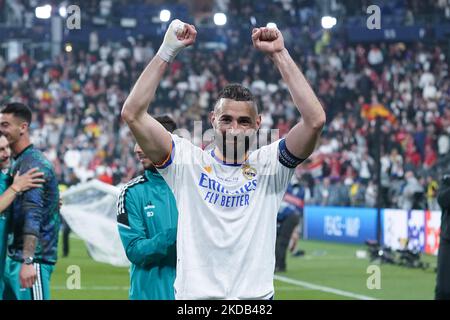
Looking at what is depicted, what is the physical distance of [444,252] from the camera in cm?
937

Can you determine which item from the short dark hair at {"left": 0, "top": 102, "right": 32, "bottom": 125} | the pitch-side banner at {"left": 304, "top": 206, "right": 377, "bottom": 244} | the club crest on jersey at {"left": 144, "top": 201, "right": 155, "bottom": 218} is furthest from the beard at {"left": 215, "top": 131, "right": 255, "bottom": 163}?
the pitch-side banner at {"left": 304, "top": 206, "right": 377, "bottom": 244}

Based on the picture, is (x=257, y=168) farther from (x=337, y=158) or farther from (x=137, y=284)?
(x=337, y=158)

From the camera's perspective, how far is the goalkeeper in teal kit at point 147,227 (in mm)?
6477

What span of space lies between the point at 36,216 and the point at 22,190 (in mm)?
249

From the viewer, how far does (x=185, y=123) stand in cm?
3347

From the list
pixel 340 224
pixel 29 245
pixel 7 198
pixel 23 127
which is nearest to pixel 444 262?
pixel 29 245

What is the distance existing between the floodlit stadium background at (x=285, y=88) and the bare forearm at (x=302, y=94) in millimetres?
16037

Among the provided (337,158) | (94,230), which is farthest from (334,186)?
(94,230)

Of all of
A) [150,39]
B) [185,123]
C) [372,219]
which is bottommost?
[372,219]

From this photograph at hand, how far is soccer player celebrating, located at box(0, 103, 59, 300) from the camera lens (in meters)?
7.61

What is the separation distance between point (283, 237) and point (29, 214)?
1143cm

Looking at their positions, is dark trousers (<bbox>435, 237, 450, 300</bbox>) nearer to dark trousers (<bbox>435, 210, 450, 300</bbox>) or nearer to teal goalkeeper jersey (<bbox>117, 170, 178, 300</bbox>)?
dark trousers (<bbox>435, 210, 450, 300</bbox>)

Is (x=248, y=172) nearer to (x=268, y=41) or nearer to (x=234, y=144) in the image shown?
(x=234, y=144)

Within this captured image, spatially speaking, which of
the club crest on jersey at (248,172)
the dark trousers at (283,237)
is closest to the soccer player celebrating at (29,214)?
the club crest on jersey at (248,172)
